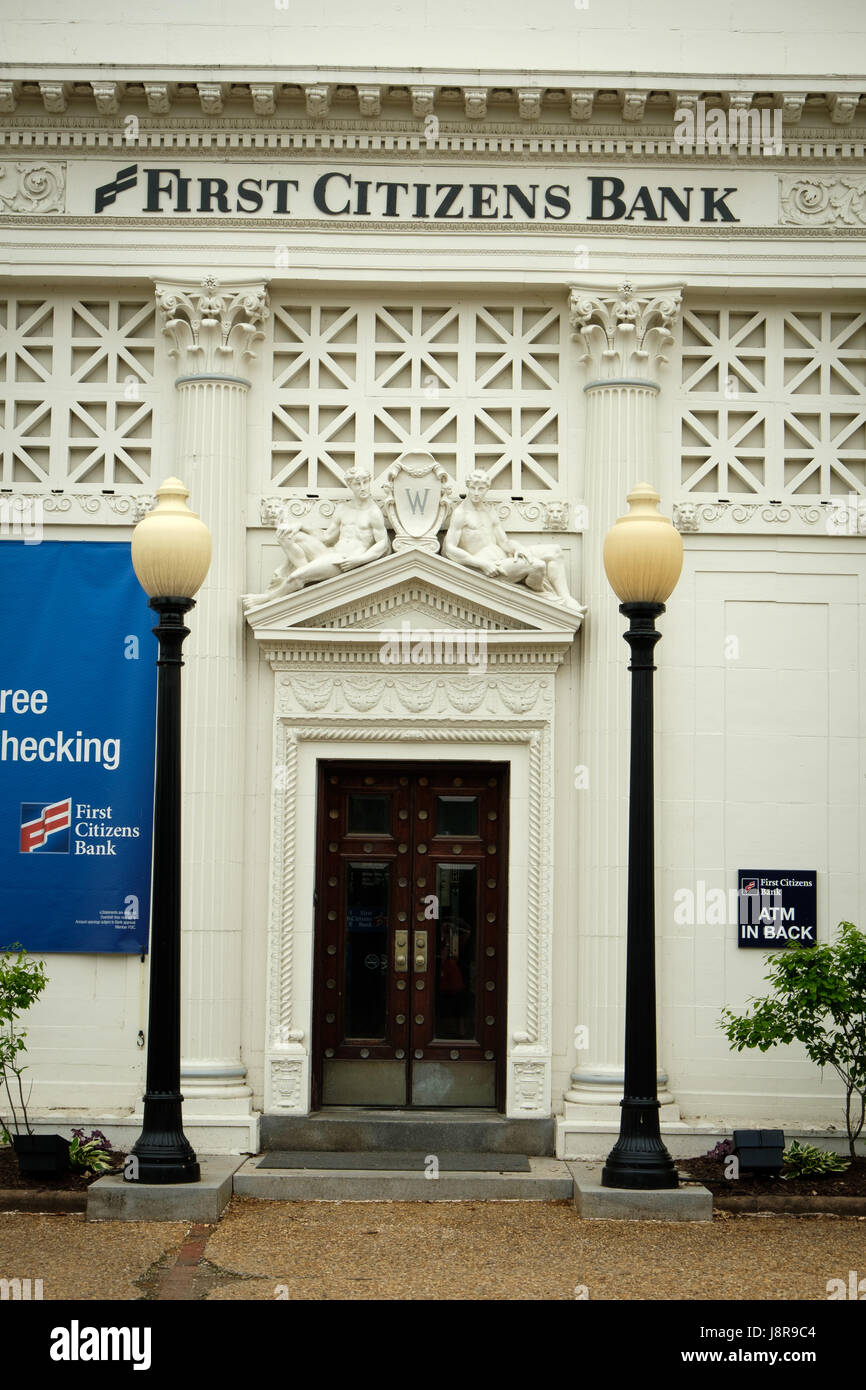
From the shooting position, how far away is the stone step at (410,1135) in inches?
522

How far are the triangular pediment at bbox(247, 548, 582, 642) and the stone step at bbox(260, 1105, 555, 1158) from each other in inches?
163

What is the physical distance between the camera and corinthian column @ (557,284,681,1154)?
43.8 feet

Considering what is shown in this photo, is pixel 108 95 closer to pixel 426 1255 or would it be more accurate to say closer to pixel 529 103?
pixel 529 103

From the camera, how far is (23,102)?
551 inches

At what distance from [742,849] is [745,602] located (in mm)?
2180

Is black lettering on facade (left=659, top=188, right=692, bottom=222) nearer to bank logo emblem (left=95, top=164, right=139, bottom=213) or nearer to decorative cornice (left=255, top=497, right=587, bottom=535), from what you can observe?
decorative cornice (left=255, top=497, right=587, bottom=535)

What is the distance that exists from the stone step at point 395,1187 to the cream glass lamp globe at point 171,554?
4.50 m

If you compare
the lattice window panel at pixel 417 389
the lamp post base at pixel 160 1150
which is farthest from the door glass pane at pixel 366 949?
the lattice window panel at pixel 417 389

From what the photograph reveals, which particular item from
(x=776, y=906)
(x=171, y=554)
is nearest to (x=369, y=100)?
(x=171, y=554)

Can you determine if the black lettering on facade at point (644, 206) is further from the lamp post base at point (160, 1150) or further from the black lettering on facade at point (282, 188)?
the lamp post base at point (160, 1150)

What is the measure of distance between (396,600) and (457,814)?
6.50ft

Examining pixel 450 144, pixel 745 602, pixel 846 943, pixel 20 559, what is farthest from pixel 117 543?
pixel 846 943

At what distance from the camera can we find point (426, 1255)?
1020cm

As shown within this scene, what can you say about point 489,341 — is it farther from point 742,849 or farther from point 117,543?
point 742,849
